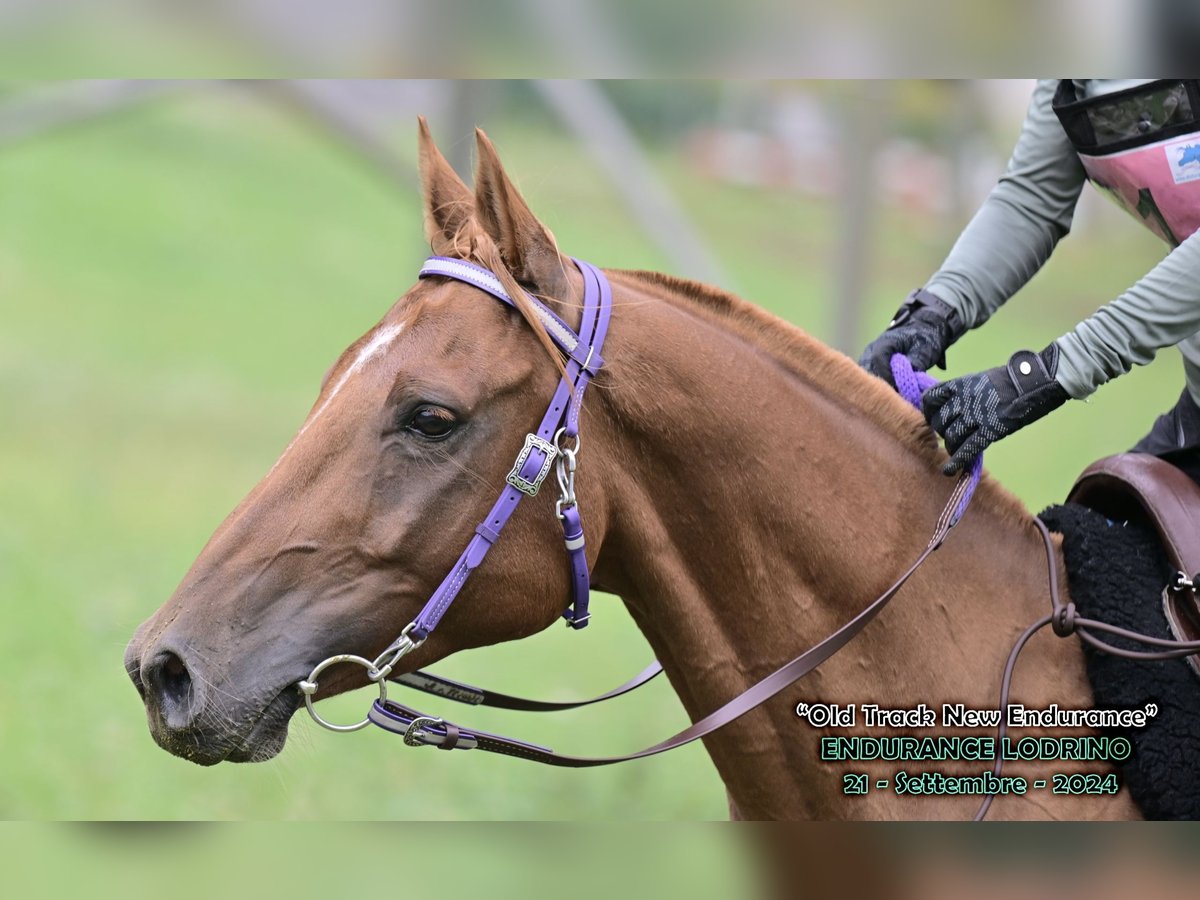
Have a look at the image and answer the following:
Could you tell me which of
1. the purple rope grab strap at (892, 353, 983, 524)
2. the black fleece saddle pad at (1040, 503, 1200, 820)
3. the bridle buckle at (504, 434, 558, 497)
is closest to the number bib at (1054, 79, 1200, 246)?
the purple rope grab strap at (892, 353, 983, 524)

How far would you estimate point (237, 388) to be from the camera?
1410cm

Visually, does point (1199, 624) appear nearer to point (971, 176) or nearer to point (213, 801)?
point (213, 801)

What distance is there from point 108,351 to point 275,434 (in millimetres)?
4039

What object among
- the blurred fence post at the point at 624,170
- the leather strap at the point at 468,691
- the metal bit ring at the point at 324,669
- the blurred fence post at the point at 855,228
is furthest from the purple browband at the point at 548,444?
the blurred fence post at the point at 855,228

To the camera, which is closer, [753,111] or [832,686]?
[832,686]

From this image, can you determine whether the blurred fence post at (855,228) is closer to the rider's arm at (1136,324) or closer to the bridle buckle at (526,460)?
the rider's arm at (1136,324)

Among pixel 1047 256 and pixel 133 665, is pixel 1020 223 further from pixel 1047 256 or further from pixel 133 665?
pixel 133 665

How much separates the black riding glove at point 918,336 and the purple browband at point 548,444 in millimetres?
942

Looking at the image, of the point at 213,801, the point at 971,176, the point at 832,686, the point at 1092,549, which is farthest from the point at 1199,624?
the point at 971,176

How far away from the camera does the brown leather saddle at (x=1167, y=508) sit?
117 inches

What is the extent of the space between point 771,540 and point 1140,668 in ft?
3.07

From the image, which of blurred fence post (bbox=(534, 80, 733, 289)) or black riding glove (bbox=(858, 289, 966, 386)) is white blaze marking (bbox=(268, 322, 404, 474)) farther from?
blurred fence post (bbox=(534, 80, 733, 289))

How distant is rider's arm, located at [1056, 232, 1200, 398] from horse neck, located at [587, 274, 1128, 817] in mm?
405
